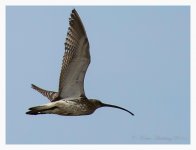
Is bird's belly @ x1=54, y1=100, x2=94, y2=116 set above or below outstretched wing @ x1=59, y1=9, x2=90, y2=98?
below

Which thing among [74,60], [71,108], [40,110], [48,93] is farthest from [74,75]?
[48,93]

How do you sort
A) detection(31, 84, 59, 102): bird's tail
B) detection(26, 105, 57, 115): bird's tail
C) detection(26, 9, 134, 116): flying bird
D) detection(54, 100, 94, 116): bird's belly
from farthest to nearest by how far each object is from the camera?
detection(31, 84, 59, 102): bird's tail, detection(26, 9, 134, 116): flying bird, detection(54, 100, 94, 116): bird's belly, detection(26, 105, 57, 115): bird's tail

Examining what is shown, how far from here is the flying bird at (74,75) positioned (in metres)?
16.2

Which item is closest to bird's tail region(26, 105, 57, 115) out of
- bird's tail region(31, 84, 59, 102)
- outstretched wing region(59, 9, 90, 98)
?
outstretched wing region(59, 9, 90, 98)

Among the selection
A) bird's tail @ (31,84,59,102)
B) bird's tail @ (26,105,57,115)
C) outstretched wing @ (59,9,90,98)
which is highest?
outstretched wing @ (59,9,90,98)

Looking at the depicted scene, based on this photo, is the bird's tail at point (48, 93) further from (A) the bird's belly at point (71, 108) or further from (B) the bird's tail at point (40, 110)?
(B) the bird's tail at point (40, 110)

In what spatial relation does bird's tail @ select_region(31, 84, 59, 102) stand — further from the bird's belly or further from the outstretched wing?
the bird's belly

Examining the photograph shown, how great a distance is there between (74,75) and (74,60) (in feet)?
1.33

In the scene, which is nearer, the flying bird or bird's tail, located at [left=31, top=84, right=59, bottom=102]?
the flying bird

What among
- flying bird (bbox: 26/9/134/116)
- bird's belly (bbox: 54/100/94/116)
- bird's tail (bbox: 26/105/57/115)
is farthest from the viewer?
flying bird (bbox: 26/9/134/116)

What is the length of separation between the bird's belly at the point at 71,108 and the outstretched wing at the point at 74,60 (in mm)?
304

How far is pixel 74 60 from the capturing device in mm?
16328

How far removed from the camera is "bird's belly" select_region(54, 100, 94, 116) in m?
16.0

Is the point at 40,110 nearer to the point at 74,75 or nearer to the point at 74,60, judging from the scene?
the point at 74,75
